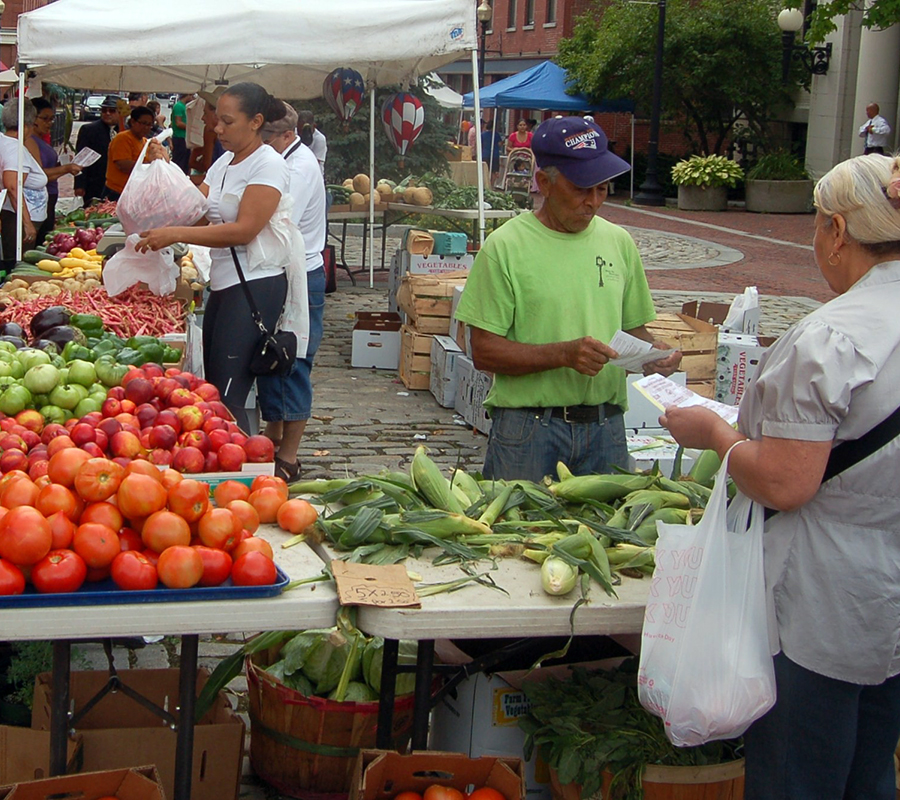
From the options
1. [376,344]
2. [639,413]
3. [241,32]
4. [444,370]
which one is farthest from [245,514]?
[376,344]

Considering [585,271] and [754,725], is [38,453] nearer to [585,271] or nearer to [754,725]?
→ [585,271]

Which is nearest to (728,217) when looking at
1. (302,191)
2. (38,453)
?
(302,191)

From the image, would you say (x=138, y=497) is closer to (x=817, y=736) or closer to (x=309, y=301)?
(x=817, y=736)

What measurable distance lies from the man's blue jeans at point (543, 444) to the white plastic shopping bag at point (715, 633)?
56.8 inches

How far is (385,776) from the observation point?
9.72 feet

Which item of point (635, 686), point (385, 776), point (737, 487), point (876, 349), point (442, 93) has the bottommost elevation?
point (385, 776)

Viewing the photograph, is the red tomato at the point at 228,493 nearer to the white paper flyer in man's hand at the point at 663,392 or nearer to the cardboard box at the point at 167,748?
the cardboard box at the point at 167,748

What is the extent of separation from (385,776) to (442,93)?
19.4 meters

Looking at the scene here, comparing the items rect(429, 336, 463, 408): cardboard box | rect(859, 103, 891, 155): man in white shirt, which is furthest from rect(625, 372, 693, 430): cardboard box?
rect(859, 103, 891, 155): man in white shirt

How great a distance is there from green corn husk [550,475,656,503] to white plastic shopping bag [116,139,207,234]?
126 inches

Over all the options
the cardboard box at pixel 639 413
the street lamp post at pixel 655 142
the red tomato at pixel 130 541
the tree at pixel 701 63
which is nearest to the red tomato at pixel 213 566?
the red tomato at pixel 130 541

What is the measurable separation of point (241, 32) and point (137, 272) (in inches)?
94.1

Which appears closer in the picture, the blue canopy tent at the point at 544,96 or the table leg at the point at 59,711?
the table leg at the point at 59,711

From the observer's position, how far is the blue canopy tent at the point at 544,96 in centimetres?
2858
